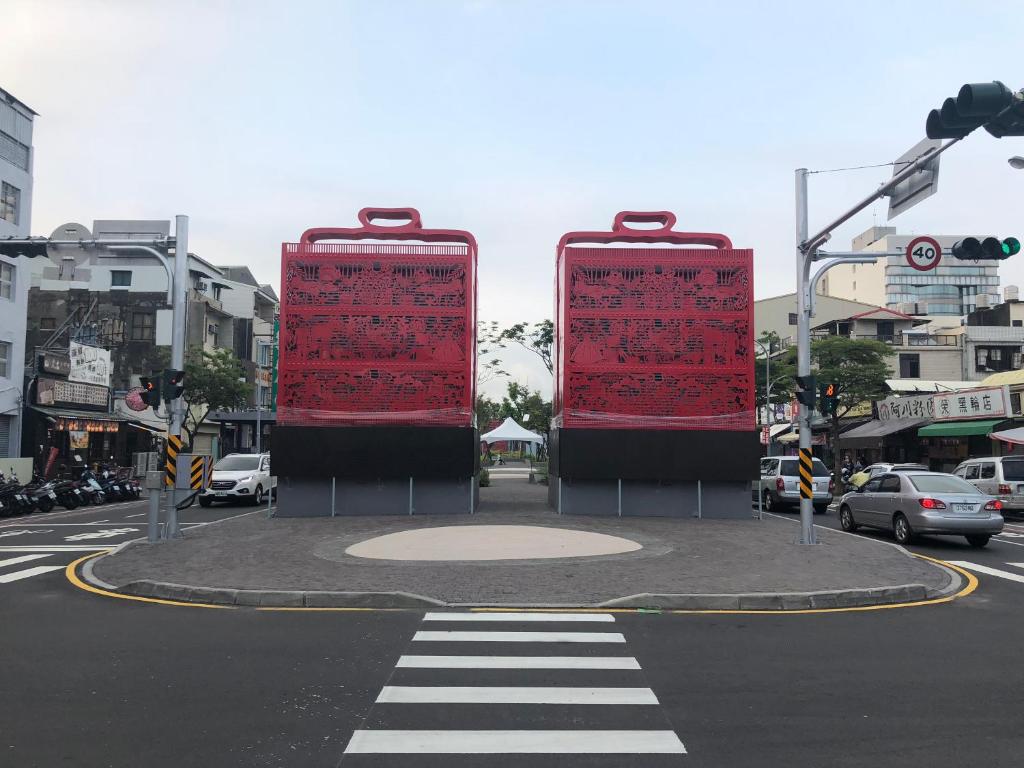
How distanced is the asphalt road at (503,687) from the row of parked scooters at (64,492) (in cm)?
1516

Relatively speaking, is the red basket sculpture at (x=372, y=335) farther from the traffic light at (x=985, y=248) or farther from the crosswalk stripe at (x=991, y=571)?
the traffic light at (x=985, y=248)

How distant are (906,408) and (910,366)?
13.8m

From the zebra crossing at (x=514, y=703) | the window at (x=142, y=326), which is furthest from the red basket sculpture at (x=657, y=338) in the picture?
the window at (x=142, y=326)

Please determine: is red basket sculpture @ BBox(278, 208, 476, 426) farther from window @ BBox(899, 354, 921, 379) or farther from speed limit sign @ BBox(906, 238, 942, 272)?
window @ BBox(899, 354, 921, 379)

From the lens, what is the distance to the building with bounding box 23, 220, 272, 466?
35.1 metres

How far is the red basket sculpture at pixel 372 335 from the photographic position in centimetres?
2055

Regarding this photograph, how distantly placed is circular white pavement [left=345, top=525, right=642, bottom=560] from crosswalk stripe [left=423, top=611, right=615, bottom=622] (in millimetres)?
3574

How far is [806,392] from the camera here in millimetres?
15703

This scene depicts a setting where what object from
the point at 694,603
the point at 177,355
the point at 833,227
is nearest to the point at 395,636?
the point at 694,603

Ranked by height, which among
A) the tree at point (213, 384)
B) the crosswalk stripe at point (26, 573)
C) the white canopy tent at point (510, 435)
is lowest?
the crosswalk stripe at point (26, 573)

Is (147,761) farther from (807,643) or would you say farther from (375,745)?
(807,643)

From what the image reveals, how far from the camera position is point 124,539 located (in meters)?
17.1

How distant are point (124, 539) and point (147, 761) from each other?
13.6 metres

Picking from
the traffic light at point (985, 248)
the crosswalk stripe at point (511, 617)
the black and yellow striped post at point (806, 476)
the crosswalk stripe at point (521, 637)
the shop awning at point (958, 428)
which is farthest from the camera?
the shop awning at point (958, 428)
